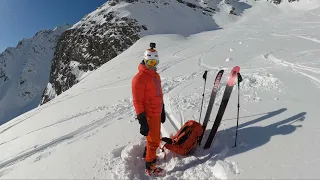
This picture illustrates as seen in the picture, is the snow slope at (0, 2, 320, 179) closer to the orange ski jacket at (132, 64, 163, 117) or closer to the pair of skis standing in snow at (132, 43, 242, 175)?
the pair of skis standing in snow at (132, 43, 242, 175)

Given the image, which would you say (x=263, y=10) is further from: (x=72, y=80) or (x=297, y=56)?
(x=297, y=56)

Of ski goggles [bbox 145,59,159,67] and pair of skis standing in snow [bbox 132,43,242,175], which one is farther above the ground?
ski goggles [bbox 145,59,159,67]

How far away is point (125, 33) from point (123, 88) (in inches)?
1072

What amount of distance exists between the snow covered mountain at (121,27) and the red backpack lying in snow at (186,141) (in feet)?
100

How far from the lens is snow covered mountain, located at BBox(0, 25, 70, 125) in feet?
477

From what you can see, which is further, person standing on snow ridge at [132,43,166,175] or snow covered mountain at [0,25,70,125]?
snow covered mountain at [0,25,70,125]

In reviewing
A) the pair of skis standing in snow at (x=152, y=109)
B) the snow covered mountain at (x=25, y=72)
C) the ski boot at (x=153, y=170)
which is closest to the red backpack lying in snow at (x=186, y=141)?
the pair of skis standing in snow at (x=152, y=109)

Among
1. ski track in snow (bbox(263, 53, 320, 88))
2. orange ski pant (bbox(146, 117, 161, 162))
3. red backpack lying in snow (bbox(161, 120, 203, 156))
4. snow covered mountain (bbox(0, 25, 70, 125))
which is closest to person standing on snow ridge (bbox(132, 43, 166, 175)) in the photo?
orange ski pant (bbox(146, 117, 161, 162))

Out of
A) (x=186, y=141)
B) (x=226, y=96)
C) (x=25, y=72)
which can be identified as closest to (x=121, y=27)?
(x=226, y=96)

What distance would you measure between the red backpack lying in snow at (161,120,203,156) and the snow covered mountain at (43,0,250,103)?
1201 inches

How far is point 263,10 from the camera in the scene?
1922 inches

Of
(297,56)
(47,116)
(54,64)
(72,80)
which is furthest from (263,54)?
(54,64)

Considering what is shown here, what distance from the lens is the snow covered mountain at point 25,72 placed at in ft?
477

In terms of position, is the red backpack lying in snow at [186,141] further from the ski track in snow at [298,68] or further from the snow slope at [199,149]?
the ski track in snow at [298,68]
